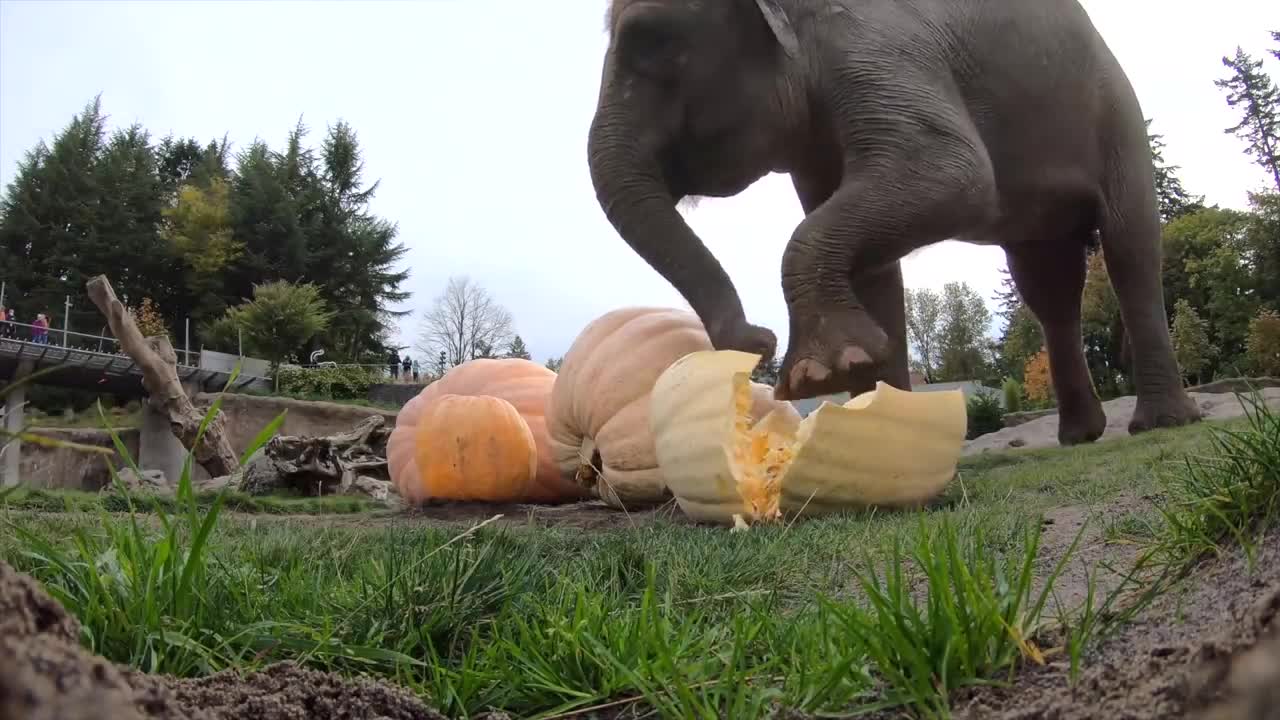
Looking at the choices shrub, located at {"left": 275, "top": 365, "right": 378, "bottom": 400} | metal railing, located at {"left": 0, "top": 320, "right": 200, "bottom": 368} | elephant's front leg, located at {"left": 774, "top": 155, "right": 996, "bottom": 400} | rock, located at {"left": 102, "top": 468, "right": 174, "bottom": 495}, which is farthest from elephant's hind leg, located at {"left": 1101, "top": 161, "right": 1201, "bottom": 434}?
shrub, located at {"left": 275, "top": 365, "right": 378, "bottom": 400}

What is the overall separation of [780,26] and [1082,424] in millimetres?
3716

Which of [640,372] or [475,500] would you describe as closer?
[640,372]

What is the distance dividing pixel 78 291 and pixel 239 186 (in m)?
8.71

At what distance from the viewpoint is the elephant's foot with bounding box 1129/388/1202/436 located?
19.0 feet

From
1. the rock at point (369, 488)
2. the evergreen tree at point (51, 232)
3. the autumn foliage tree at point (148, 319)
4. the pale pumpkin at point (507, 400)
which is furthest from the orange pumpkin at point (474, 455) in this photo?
the evergreen tree at point (51, 232)

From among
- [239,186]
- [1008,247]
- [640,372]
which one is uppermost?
[239,186]

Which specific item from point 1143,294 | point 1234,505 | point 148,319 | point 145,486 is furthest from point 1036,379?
point 145,486

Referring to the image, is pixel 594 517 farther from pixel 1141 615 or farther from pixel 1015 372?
pixel 1015 372

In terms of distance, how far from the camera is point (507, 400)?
241 inches

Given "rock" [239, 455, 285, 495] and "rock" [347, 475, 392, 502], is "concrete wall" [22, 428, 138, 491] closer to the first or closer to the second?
"rock" [239, 455, 285, 495]

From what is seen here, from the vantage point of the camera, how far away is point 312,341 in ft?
124

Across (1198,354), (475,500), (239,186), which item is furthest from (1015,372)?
(475,500)

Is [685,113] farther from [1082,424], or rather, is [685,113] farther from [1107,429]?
[1107,429]

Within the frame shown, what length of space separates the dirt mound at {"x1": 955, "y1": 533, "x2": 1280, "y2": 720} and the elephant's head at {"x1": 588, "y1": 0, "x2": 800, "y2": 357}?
9.62 feet
